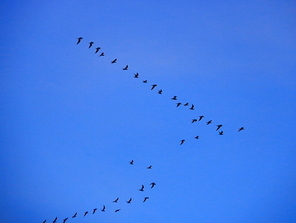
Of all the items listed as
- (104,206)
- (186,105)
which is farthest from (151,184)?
(186,105)

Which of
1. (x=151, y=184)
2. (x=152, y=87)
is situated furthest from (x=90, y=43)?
(x=151, y=184)

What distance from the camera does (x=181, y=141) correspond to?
52812 mm

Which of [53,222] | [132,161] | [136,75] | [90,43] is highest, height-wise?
[90,43]

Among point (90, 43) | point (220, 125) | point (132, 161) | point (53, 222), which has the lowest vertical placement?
point (53, 222)

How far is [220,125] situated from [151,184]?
1129 centimetres

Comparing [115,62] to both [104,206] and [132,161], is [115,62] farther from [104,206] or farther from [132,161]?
[104,206]

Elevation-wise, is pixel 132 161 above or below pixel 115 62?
below

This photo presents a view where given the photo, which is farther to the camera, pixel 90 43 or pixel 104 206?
pixel 104 206

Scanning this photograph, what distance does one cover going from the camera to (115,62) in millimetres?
49656

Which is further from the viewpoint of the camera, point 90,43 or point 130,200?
point 130,200

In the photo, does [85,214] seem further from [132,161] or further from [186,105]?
[186,105]

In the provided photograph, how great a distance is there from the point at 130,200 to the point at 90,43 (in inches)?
769

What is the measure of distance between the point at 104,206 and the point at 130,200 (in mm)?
3435

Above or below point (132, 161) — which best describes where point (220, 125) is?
above
